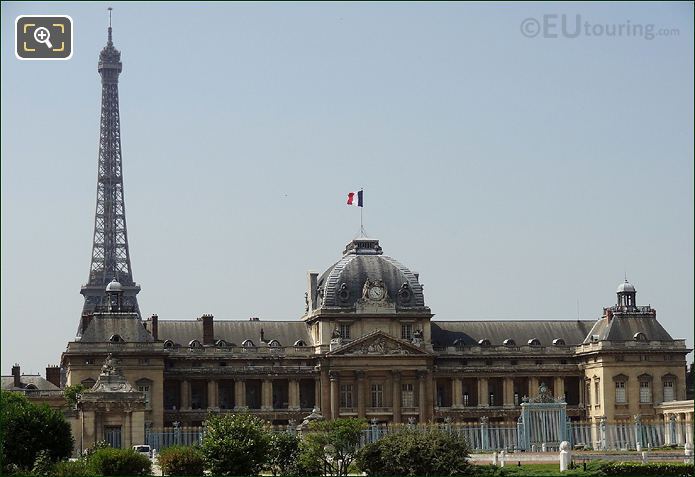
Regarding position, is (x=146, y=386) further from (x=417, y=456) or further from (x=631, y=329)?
(x=417, y=456)

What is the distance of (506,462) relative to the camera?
287ft

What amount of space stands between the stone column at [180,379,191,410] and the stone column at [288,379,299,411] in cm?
723

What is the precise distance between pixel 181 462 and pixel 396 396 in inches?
2174

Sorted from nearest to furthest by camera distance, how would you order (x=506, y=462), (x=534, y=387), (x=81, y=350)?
(x=506, y=462), (x=81, y=350), (x=534, y=387)

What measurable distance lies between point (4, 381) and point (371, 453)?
6579 centimetres

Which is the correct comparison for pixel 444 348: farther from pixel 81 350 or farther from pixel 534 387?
pixel 81 350

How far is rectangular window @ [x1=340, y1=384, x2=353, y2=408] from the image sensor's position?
132m

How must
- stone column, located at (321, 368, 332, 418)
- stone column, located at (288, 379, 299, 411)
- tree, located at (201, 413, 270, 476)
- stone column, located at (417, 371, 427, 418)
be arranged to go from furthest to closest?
stone column, located at (288, 379, 299, 411), stone column, located at (417, 371, 427, 418), stone column, located at (321, 368, 332, 418), tree, located at (201, 413, 270, 476)

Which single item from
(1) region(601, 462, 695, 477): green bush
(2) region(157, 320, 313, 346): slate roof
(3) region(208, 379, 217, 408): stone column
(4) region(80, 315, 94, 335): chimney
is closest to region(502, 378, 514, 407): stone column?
(2) region(157, 320, 313, 346): slate roof

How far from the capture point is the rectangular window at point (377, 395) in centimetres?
13238

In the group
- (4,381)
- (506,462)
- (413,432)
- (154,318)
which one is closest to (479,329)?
(154,318)

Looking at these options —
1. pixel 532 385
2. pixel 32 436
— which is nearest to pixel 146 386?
pixel 532 385

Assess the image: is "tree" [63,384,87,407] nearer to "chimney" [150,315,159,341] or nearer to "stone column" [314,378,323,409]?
"chimney" [150,315,159,341]

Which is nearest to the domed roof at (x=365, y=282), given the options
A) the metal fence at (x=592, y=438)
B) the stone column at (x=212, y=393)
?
the stone column at (x=212, y=393)
